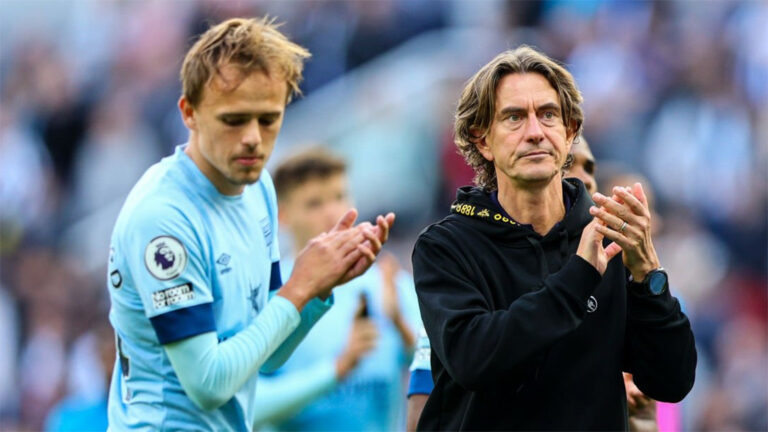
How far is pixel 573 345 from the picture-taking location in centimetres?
382

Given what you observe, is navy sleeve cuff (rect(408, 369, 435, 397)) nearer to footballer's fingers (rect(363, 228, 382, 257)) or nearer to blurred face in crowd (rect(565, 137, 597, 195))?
footballer's fingers (rect(363, 228, 382, 257))

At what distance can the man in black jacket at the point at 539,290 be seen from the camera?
3639 mm

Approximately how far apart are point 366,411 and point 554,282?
→ 2.80 m

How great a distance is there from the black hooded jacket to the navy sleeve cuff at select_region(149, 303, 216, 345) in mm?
749

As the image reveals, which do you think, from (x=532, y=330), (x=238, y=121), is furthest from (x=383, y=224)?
(x=532, y=330)

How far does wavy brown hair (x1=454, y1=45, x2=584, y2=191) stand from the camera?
13.3ft

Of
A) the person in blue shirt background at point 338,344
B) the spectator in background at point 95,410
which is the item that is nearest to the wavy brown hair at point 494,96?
the person in blue shirt background at point 338,344

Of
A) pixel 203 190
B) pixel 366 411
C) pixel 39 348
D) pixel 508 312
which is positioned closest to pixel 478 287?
pixel 508 312

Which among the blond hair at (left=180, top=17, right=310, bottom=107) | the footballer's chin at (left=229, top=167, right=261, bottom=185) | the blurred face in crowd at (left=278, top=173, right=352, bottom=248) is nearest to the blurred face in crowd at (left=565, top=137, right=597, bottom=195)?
the blond hair at (left=180, top=17, right=310, bottom=107)

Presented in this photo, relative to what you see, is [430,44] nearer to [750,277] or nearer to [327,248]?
[750,277]

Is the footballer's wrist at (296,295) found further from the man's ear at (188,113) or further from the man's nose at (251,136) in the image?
the man's ear at (188,113)

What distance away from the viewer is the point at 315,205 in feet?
21.6

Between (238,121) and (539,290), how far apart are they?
130 centimetres

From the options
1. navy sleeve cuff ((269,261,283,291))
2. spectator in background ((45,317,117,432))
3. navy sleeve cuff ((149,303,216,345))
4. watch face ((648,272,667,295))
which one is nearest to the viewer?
watch face ((648,272,667,295))
